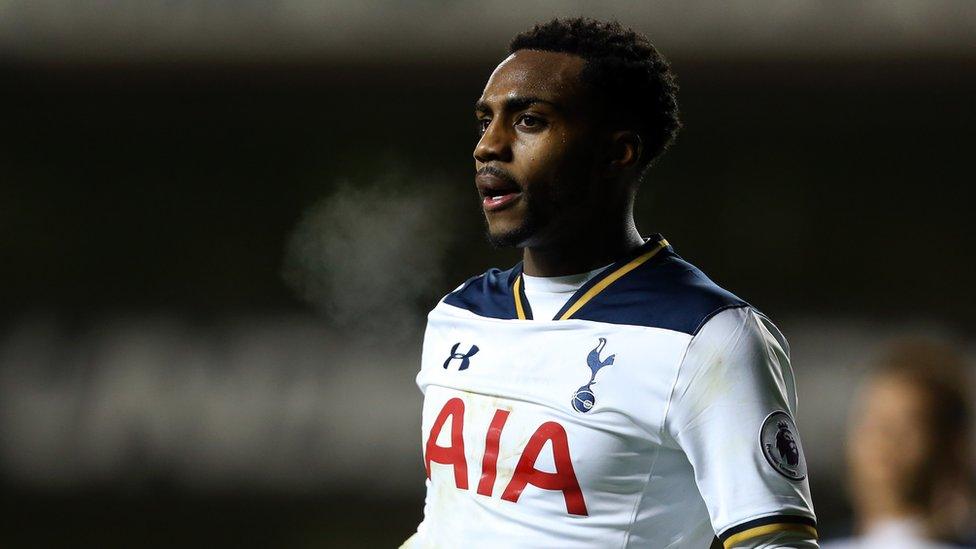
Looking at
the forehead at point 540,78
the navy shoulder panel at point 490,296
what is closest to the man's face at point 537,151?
the forehead at point 540,78

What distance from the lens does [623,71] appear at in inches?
79.8

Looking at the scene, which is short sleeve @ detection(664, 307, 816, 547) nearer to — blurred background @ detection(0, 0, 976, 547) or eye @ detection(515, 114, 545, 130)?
eye @ detection(515, 114, 545, 130)

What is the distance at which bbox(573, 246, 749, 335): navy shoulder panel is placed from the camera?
1.86 metres

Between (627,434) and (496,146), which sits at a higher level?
(496,146)

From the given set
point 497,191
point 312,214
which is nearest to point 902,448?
point 497,191

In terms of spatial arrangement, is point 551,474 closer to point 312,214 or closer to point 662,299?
point 662,299

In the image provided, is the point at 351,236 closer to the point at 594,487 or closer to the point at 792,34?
the point at 594,487

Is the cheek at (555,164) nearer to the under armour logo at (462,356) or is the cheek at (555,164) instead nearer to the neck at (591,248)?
the neck at (591,248)

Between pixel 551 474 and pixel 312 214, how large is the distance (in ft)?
11.4

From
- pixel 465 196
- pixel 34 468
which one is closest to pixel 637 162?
pixel 465 196

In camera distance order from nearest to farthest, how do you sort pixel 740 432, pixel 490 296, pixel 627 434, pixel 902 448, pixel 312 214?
1. pixel 740 432
2. pixel 627 434
3. pixel 490 296
4. pixel 902 448
5. pixel 312 214

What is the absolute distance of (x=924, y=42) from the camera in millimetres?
5340

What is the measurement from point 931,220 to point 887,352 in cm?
66

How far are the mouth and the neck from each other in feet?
0.40
